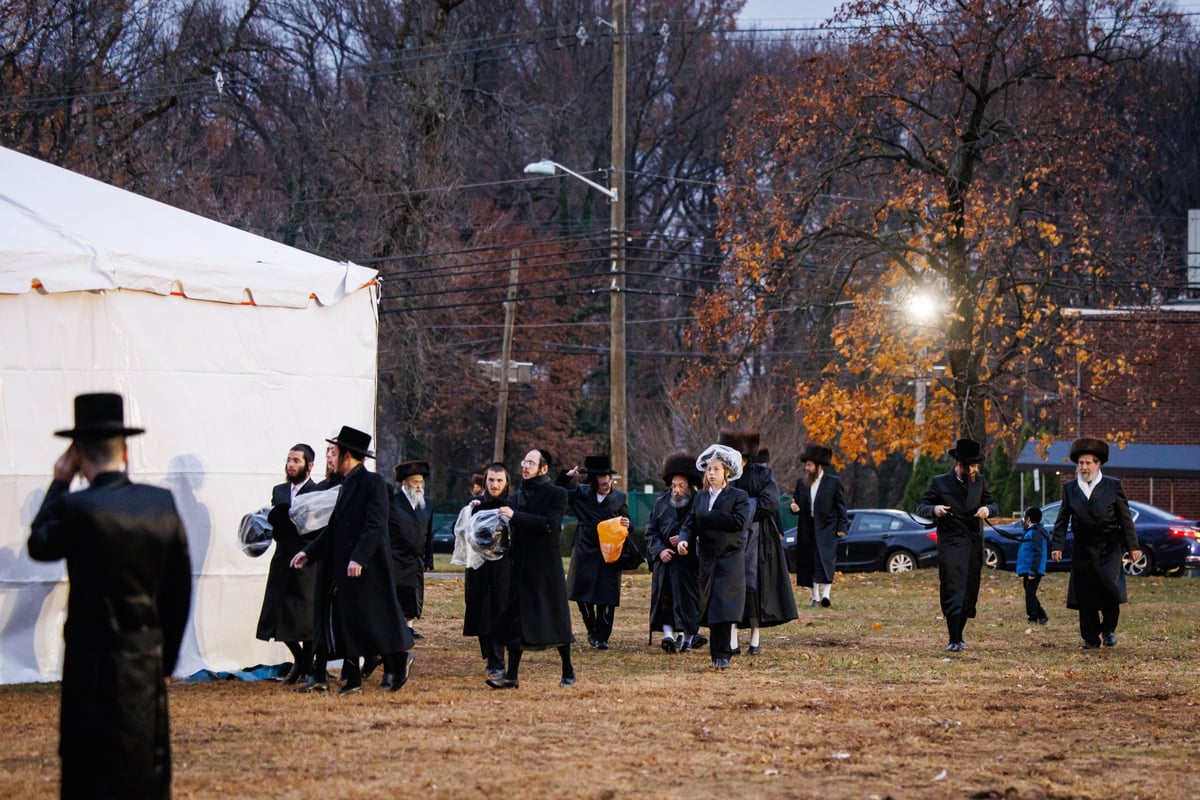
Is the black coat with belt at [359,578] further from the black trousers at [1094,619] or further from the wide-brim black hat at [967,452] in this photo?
the black trousers at [1094,619]

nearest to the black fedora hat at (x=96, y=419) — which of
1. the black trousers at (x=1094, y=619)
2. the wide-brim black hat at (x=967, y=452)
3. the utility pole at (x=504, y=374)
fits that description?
the wide-brim black hat at (x=967, y=452)

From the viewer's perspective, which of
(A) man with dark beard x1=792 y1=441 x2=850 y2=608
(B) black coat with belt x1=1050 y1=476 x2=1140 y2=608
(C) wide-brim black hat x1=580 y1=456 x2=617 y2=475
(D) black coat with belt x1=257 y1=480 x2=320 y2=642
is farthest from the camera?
(A) man with dark beard x1=792 y1=441 x2=850 y2=608

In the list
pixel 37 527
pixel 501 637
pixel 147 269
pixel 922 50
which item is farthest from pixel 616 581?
pixel 922 50

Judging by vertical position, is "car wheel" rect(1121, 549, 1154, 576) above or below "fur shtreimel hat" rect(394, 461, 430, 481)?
below

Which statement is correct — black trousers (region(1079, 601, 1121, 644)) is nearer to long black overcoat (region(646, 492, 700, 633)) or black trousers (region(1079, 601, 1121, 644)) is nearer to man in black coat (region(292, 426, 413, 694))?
long black overcoat (region(646, 492, 700, 633))

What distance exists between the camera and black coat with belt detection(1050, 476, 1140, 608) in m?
14.1

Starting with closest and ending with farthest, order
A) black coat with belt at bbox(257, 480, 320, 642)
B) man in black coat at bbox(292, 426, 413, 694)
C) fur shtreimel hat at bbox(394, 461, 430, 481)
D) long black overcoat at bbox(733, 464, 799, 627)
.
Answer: man in black coat at bbox(292, 426, 413, 694) < black coat with belt at bbox(257, 480, 320, 642) < long black overcoat at bbox(733, 464, 799, 627) < fur shtreimel hat at bbox(394, 461, 430, 481)

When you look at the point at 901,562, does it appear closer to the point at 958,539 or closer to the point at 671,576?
the point at 958,539

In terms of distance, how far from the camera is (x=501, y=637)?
11203mm

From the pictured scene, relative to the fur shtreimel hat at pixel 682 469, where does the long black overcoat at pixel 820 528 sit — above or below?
below

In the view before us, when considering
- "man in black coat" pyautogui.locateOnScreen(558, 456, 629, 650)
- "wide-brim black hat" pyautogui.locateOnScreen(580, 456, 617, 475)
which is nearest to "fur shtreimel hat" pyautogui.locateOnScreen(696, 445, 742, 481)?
"man in black coat" pyautogui.locateOnScreen(558, 456, 629, 650)

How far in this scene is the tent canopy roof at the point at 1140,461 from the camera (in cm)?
3616

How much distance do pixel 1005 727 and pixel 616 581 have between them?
561 cm

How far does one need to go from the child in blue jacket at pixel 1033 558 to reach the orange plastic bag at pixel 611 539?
15.6 ft
